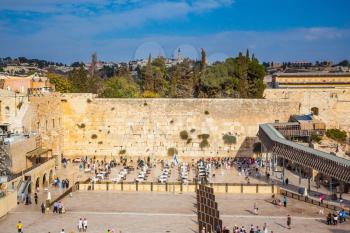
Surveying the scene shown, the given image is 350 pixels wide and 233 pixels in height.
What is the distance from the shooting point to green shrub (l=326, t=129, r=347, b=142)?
4066cm

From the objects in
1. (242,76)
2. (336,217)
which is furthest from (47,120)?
(336,217)

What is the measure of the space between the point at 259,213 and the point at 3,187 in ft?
39.1

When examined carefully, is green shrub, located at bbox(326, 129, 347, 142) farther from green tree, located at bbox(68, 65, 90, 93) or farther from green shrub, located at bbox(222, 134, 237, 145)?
green tree, located at bbox(68, 65, 90, 93)

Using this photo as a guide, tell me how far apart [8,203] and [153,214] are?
21.7 feet

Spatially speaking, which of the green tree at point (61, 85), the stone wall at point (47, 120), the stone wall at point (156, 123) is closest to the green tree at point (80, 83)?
the green tree at point (61, 85)

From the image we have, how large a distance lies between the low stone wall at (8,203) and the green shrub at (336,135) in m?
25.3

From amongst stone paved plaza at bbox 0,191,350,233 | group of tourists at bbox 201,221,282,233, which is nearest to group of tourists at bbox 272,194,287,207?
stone paved plaza at bbox 0,191,350,233

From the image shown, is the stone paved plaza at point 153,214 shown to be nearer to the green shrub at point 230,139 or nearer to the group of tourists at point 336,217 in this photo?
the group of tourists at point 336,217

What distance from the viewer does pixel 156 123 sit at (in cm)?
4038

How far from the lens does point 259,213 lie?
24.1 meters

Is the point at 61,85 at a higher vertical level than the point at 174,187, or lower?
higher

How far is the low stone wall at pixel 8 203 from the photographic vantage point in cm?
2299

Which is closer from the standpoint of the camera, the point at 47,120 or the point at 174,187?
the point at 174,187

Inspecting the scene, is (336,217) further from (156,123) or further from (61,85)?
(61,85)
